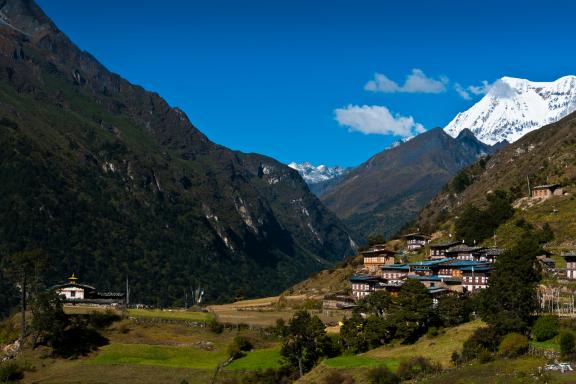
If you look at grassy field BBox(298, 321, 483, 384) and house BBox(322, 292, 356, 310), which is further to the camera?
house BBox(322, 292, 356, 310)

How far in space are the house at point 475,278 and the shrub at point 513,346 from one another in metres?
37.0

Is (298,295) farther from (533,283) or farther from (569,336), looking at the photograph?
(569,336)

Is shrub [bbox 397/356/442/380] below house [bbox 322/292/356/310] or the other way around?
below

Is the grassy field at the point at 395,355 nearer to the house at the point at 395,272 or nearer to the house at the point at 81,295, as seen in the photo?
the house at the point at 395,272

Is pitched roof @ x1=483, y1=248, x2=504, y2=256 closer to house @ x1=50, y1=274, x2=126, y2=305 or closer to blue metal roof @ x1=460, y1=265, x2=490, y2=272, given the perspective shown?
blue metal roof @ x1=460, y1=265, x2=490, y2=272

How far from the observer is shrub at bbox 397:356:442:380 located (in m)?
76.6

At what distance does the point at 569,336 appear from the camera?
73875mm

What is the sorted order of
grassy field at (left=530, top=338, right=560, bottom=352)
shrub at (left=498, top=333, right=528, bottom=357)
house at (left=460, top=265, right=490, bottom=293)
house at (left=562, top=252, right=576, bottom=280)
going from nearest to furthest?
shrub at (left=498, top=333, right=528, bottom=357) < grassy field at (left=530, top=338, right=560, bottom=352) < house at (left=562, top=252, right=576, bottom=280) < house at (left=460, top=265, right=490, bottom=293)

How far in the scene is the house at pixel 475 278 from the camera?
11512 cm

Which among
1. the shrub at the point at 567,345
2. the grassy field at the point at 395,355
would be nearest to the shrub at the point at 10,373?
the grassy field at the point at 395,355

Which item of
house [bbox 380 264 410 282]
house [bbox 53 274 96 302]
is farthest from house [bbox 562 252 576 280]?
house [bbox 53 274 96 302]

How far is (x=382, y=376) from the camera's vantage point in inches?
2997

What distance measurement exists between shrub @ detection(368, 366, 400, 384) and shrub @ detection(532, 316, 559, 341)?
15917 mm

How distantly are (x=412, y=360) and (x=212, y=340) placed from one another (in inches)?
1530
